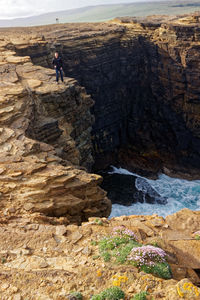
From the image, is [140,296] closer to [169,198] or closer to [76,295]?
[76,295]

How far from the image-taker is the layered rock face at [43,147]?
10430 mm

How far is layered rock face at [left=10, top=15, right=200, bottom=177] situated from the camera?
1471 inches

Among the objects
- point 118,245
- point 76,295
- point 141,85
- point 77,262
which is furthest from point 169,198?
point 76,295

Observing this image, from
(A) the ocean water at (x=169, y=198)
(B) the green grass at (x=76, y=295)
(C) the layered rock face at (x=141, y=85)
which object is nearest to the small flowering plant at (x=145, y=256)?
(B) the green grass at (x=76, y=295)

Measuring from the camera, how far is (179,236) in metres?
10.9

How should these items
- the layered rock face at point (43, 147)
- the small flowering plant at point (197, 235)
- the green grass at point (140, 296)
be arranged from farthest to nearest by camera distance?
the small flowering plant at point (197, 235)
the layered rock face at point (43, 147)
the green grass at point (140, 296)

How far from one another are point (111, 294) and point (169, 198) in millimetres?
30642

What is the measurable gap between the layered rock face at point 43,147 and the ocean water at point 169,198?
12.9 metres

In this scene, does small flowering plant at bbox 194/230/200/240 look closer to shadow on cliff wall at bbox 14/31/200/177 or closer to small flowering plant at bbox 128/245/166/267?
small flowering plant at bbox 128/245/166/267

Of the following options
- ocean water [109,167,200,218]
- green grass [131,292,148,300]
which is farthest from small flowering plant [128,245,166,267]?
ocean water [109,167,200,218]

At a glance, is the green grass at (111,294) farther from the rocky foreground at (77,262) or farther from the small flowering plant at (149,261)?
the small flowering plant at (149,261)

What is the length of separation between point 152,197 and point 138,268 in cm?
2892

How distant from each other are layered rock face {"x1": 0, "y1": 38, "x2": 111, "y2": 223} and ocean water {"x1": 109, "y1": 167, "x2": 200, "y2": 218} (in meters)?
12.9

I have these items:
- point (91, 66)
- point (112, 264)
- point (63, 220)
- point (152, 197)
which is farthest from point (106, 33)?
point (112, 264)
